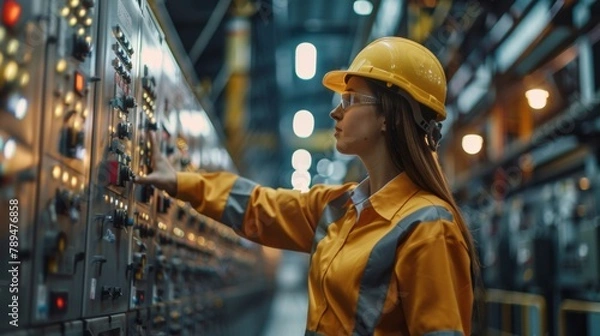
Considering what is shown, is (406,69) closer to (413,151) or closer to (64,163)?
(413,151)

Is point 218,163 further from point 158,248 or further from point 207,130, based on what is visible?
point 158,248

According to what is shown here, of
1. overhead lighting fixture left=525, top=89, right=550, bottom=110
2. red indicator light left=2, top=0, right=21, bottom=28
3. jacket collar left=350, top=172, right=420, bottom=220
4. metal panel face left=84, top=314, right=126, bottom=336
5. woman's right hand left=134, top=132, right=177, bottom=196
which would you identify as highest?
overhead lighting fixture left=525, top=89, right=550, bottom=110

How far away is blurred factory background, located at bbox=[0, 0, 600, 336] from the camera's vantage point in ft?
6.51

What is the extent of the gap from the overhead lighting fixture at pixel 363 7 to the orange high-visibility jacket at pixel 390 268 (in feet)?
14.0

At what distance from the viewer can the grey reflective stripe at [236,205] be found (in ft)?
10.8

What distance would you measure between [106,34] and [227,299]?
5485 millimetres

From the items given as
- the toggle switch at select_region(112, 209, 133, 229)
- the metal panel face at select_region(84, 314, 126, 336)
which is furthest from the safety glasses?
the metal panel face at select_region(84, 314, 126, 336)

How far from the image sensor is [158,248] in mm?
3670

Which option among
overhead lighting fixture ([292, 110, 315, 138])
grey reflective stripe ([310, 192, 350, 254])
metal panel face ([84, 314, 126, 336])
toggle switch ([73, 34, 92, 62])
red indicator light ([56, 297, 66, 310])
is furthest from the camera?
overhead lighting fixture ([292, 110, 315, 138])

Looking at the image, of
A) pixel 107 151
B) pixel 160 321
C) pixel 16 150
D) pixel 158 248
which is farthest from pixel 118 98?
pixel 160 321

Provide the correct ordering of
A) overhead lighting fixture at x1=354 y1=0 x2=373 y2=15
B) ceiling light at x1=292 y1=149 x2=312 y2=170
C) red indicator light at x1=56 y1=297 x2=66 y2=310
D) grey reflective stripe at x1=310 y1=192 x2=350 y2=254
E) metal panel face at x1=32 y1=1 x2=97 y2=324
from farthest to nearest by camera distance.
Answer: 1. ceiling light at x1=292 y1=149 x2=312 y2=170
2. overhead lighting fixture at x1=354 y1=0 x2=373 y2=15
3. grey reflective stripe at x1=310 y1=192 x2=350 y2=254
4. red indicator light at x1=56 y1=297 x2=66 y2=310
5. metal panel face at x1=32 y1=1 x2=97 y2=324

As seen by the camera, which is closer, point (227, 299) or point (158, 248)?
point (158, 248)

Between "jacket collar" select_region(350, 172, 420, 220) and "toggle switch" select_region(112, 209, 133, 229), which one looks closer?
"toggle switch" select_region(112, 209, 133, 229)

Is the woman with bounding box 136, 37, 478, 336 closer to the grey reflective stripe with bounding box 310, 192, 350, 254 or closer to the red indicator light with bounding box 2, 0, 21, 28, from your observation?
the grey reflective stripe with bounding box 310, 192, 350, 254
